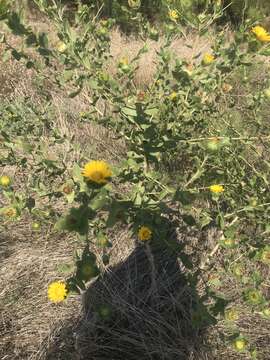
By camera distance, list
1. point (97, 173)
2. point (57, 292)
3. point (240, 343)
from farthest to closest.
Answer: point (57, 292) < point (240, 343) < point (97, 173)

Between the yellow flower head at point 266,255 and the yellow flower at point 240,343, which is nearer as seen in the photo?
the yellow flower at point 240,343

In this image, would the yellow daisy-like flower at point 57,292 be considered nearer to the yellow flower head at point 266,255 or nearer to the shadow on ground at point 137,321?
the shadow on ground at point 137,321

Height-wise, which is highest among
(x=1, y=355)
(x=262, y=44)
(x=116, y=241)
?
(x=262, y=44)

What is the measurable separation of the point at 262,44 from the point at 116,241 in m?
1.29

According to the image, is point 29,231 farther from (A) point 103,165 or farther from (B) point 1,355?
(A) point 103,165

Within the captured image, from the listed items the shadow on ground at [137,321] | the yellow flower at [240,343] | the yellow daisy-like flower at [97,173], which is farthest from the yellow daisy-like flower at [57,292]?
the yellow daisy-like flower at [97,173]

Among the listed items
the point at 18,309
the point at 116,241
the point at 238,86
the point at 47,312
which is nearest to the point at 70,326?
the point at 47,312

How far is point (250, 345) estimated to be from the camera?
5.69 feet

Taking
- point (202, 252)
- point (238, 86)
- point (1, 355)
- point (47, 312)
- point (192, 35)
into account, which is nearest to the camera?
point (1, 355)

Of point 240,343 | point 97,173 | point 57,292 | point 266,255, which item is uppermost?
point 97,173

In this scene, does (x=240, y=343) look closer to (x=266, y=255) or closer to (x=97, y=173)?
(x=266, y=255)

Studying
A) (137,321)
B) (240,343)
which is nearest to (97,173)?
(240,343)

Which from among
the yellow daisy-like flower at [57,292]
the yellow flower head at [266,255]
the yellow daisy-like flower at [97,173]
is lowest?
the yellow flower head at [266,255]

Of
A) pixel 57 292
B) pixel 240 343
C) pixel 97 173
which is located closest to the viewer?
pixel 97 173
